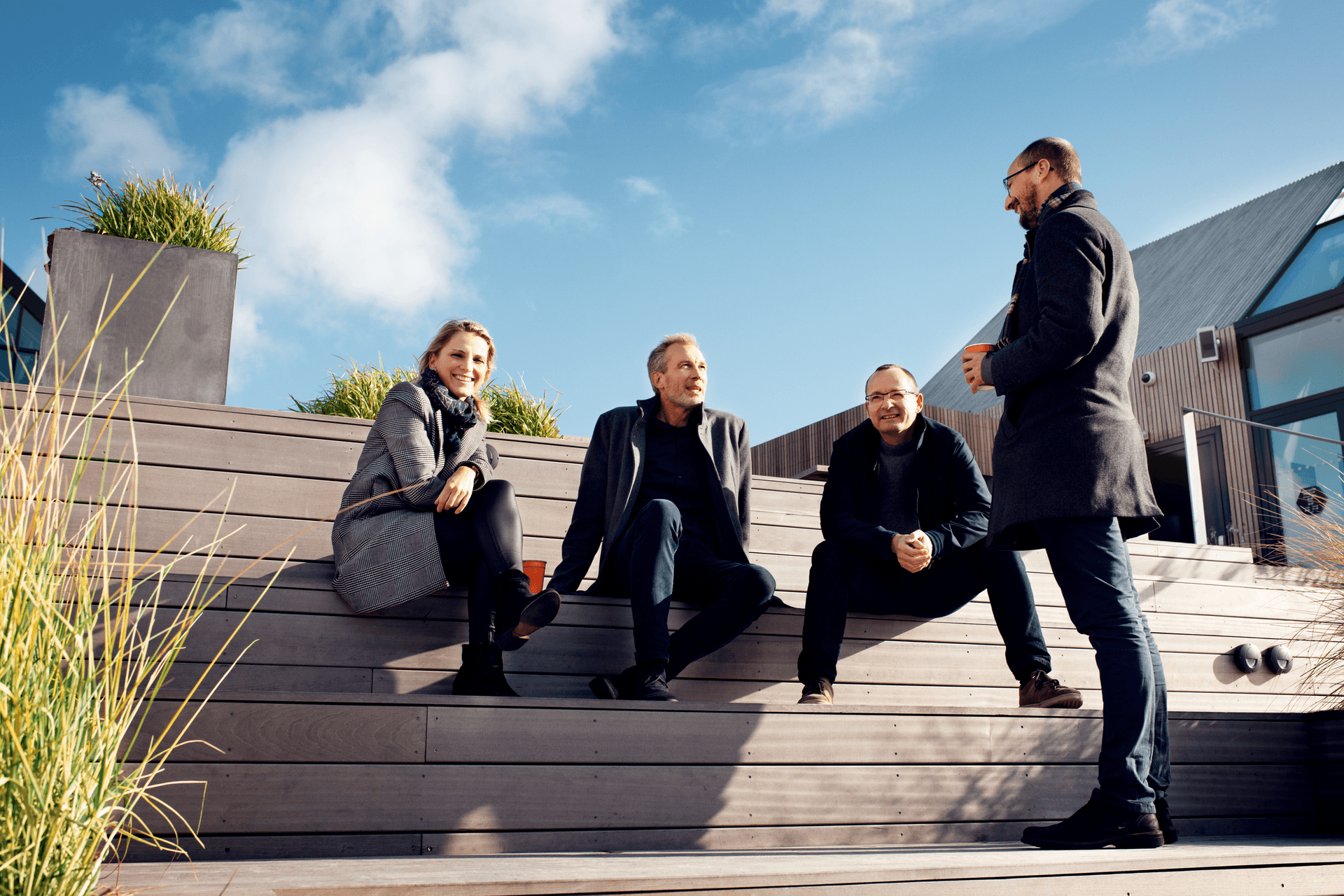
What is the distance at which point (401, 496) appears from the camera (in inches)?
90.0

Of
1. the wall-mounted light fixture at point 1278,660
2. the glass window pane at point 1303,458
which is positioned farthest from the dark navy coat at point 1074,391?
the glass window pane at point 1303,458

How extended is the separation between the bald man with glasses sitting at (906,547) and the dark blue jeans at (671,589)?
7.3 inches

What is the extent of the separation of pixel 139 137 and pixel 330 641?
2.38m

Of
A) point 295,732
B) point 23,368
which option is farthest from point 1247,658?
point 23,368

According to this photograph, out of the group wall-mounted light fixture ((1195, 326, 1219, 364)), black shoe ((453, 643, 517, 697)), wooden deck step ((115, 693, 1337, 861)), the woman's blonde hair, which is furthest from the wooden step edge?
wall-mounted light fixture ((1195, 326, 1219, 364))

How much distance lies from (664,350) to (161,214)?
2191 mm

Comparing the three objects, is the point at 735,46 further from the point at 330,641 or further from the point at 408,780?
the point at 408,780

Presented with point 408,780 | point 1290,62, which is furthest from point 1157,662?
point 1290,62

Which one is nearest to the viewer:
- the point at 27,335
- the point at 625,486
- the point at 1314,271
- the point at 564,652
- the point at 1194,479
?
the point at 564,652

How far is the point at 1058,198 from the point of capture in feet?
6.49

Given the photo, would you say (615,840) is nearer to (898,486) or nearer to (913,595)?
(913,595)

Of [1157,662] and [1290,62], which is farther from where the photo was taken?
[1290,62]

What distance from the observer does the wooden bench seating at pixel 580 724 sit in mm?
1630

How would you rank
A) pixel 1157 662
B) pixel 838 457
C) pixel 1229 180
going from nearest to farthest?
pixel 1157 662 → pixel 838 457 → pixel 1229 180
